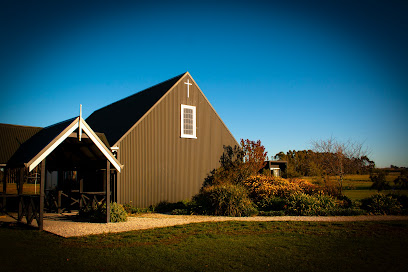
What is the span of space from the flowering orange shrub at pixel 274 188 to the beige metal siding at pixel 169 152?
3.35 meters

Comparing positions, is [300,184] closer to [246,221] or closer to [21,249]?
[246,221]

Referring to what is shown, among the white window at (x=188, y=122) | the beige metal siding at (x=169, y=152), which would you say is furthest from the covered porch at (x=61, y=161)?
the white window at (x=188, y=122)

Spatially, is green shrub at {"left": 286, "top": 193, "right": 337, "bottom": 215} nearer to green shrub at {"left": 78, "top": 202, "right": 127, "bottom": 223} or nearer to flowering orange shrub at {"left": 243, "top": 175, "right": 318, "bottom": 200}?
flowering orange shrub at {"left": 243, "top": 175, "right": 318, "bottom": 200}

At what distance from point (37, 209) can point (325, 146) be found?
20.0m

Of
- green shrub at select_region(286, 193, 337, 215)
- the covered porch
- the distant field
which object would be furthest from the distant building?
the covered porch

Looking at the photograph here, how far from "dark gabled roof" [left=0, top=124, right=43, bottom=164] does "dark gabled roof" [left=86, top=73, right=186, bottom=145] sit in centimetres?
406

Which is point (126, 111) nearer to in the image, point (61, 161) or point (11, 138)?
point (61, 161)

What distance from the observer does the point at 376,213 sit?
14875mm

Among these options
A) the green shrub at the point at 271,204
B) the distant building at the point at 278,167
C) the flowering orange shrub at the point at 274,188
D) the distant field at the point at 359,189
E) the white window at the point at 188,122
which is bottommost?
the distant field at the point at 359,189

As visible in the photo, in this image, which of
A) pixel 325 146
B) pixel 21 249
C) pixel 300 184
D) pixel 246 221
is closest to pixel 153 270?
pixel 21 249

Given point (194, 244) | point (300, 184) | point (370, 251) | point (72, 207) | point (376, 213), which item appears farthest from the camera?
point (300, 184)

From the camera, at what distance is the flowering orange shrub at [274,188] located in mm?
17719

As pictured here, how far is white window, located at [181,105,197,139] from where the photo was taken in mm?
19577

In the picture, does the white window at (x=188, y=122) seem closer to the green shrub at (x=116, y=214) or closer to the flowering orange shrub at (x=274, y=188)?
the flowering orange shrub at (x=274, y=188)
